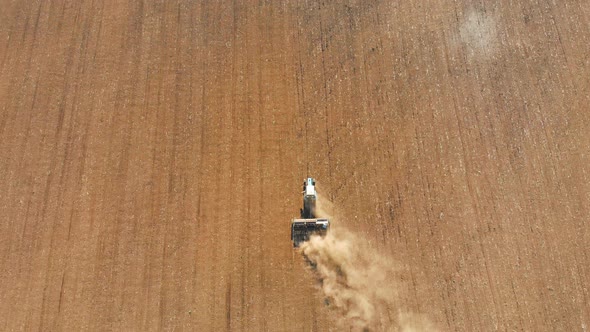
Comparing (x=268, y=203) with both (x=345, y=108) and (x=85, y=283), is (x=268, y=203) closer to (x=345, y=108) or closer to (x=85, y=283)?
(x=345, y=108)

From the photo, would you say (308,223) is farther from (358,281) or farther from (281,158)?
(281,158)

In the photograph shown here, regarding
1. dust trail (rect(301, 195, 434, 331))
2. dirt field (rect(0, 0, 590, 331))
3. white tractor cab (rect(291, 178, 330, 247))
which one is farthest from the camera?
white tractor cab (rect(291, 178, 330, 247))

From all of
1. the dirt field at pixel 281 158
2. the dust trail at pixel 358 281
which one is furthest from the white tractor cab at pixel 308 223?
the dirt field at pixel 281 158

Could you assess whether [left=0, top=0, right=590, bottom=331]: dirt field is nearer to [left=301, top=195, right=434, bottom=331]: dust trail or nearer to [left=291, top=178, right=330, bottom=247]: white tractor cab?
[left=301, top=195, right=434, bottom=331]: dust trail

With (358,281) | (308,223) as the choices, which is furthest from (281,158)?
(358,281)

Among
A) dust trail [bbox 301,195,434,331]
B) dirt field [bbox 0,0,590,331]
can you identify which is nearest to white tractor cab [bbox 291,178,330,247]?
dust trail [bbox 301,195,434,331]

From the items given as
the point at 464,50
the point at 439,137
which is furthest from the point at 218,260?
the point at 464,50
